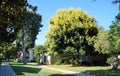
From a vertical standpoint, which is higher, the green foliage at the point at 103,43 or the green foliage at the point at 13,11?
the green foliage at the point at 103,43

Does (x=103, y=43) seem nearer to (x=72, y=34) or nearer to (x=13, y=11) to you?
(x=72, y=34)

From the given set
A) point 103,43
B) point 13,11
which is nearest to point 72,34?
point 103,43

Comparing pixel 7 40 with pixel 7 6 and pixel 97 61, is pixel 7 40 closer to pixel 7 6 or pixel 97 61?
pixel 7 6

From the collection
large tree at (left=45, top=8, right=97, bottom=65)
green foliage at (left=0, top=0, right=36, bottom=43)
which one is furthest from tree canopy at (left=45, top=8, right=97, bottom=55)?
green foliage at (left=0, top=0, right=36, bottom=43)

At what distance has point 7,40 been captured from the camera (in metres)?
18.2

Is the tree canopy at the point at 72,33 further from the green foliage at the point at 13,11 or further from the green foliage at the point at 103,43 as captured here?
the green foliage at the point at 13,11

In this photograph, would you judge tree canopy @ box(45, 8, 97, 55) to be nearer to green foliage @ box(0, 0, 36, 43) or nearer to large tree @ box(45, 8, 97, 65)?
large tree @ box(45, 8, 97, 65)

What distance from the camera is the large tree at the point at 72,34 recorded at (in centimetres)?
5038

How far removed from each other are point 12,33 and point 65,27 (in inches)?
1288

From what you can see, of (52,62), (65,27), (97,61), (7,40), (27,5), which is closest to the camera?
(27,5)

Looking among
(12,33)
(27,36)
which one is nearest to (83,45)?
(27,36)

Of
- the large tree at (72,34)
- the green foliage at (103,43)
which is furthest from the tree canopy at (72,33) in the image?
the green foliage at (103,43)

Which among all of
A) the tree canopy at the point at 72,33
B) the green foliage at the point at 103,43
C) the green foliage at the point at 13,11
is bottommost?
the green foliage at the point at 13,11

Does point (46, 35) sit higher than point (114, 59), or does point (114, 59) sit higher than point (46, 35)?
point (46, 35)
